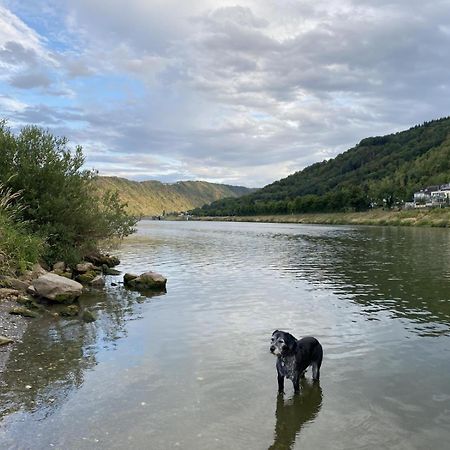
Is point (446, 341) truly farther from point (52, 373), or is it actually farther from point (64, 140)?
point (64, 140)

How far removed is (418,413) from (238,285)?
1811 centimetres

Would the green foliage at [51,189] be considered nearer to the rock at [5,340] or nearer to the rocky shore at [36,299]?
the rocky shore at [36,299]

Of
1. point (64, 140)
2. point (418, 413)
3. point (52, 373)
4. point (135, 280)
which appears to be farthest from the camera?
point (64, 140)

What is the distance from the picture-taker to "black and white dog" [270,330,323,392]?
9.85 m

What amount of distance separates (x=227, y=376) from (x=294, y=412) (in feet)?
8.56

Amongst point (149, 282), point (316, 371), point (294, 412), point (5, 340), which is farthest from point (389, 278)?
point (5, 340)

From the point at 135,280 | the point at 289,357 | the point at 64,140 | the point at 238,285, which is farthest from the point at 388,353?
the point at 64,140

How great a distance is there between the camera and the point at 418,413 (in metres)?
9.95

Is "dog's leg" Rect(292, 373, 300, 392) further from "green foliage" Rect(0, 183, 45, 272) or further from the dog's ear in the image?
"green foliage" Rect(0, 183, 45, 272)

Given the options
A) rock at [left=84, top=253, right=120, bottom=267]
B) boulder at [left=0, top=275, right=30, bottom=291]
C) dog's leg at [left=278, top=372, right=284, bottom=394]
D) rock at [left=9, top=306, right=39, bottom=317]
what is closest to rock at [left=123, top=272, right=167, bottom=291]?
boulder at [left=0, top=275, right=30, bottom=291]

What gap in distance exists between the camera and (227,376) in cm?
1216

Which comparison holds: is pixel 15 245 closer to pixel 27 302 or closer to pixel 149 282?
pixel 27 302

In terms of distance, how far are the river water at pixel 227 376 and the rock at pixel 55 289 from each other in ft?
3.45

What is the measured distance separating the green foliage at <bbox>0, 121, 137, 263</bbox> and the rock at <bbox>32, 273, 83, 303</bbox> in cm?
661
